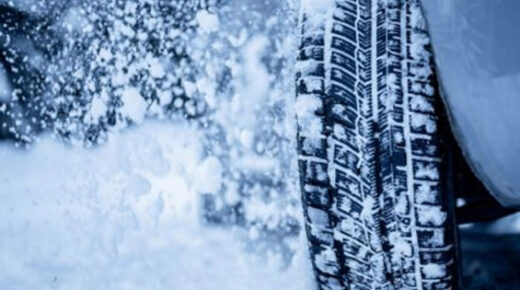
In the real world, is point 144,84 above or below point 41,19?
below

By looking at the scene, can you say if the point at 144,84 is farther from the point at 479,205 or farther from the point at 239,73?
the point at 479,205

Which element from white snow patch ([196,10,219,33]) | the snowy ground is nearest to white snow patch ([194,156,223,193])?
the snowy ground

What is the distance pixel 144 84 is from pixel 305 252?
1.03 m

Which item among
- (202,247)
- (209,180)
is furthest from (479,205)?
(209,180)

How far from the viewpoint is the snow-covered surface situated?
82 centimetres

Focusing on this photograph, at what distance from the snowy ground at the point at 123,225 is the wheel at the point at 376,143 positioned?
0.47 m

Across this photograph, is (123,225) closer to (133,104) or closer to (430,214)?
(133,104)

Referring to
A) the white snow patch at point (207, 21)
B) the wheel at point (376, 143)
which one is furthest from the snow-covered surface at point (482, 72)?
the white snow patch at point (207, 21)

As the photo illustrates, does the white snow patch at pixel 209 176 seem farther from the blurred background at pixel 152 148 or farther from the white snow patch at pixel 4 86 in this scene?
the white snow patch at pixel 4 86

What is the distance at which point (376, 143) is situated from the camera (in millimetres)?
960

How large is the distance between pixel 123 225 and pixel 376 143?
1.14 meters

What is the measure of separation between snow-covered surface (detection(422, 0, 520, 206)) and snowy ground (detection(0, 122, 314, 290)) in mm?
709

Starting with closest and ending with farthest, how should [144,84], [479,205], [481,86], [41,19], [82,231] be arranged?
1. [481,86]
2. [479,205]
3. [82,231]
4. [144,84]
5. [41,19]

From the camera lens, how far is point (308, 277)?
4.85 feet
